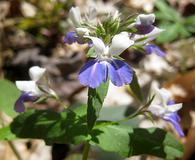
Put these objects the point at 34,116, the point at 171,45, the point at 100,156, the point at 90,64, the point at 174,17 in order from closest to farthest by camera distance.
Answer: the point at 90,64, the point at 34,116, the point at 100,156, the point at 174,17, the point at 171,45

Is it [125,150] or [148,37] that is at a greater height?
[148,37]

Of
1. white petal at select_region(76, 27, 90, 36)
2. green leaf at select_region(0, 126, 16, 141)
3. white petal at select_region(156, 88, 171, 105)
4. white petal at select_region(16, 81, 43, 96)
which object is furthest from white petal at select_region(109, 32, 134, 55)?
green leaf at select_region(0, 126, 16, 141)

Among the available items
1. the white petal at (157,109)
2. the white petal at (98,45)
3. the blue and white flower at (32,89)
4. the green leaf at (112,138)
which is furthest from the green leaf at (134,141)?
the white petal at (98,45)

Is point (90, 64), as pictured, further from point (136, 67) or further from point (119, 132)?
point (136, 67)

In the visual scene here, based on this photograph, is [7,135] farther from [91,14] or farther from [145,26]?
[145,26]

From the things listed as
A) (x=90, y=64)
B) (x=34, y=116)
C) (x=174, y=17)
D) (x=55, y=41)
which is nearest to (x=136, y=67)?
(x=174, y=17)

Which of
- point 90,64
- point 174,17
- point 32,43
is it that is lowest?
point 32,43
